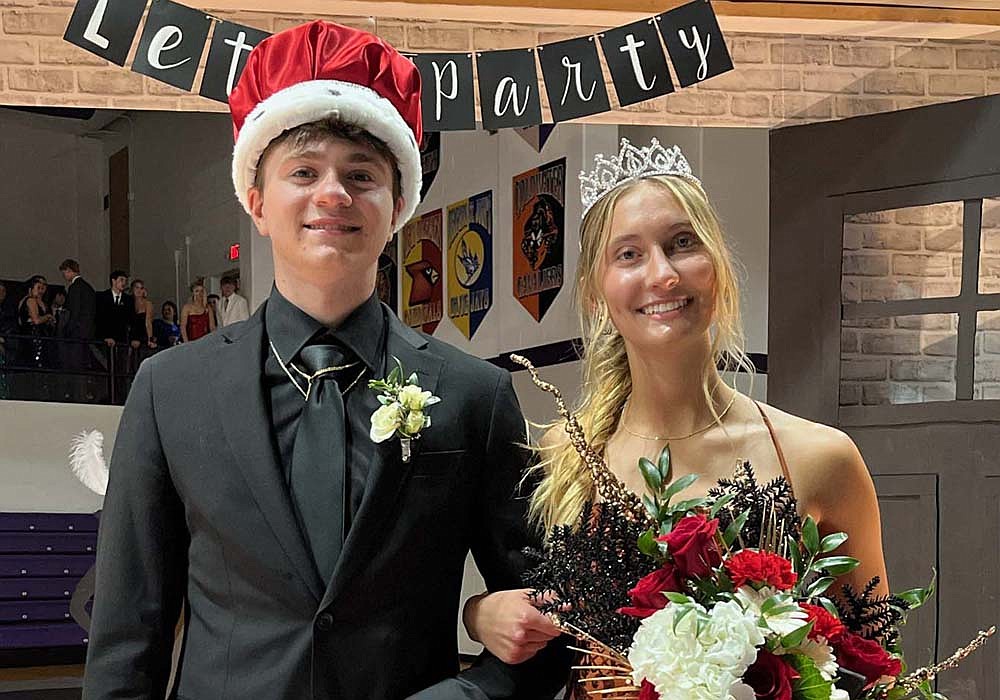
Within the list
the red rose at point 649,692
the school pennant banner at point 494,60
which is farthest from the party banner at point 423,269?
the red rose at point 649,692

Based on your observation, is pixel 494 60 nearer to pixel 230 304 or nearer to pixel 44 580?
pixel 230 304

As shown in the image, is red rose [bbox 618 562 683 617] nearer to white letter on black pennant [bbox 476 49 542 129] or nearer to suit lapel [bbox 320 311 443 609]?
suit lapel [bbox 320 311 443 609]

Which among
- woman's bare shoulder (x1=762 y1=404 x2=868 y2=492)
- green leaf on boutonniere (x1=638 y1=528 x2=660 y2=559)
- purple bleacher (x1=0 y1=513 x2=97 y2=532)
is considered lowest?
purple bleacher (x1=0 y1=513 x2=97 y2=532)

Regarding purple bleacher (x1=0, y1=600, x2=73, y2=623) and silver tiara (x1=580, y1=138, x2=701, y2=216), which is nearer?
silver tiara (x1=580, y1=138, x2=701, y2=216)

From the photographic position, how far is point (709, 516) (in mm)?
1513

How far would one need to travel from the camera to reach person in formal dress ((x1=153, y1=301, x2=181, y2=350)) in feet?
12.4

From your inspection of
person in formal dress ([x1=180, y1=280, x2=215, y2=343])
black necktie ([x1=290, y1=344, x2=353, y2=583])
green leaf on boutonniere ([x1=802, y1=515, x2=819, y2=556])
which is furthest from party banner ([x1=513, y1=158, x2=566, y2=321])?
green leaf on boutonniere ([x1=802, y1=515, x2=819, y2=556])

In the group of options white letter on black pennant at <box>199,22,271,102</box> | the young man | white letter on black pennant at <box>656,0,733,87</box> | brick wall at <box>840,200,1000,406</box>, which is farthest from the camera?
brick wall at <box>840,200,1000,406</box>

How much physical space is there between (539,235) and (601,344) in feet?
5.59

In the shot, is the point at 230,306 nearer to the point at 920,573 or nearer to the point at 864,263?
the point at 864,263

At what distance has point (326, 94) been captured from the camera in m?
1.81

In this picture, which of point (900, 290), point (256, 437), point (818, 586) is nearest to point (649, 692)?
point (818, 586)

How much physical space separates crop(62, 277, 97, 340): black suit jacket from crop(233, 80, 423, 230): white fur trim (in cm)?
200

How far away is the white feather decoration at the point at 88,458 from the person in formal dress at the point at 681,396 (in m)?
2.05
